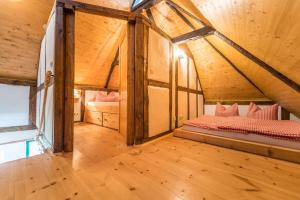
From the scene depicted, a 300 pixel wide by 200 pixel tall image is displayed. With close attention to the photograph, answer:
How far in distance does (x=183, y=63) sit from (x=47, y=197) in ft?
12.8

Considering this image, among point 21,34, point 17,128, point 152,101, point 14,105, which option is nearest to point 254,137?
point 152,101

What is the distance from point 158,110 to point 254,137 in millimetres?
1707

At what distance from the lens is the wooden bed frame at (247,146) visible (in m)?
1.87

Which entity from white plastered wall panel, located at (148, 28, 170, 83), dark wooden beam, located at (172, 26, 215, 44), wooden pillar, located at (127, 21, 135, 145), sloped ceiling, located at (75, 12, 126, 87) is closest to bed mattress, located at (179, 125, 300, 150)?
wooden pillar, located at (127, 21, 135, 145)

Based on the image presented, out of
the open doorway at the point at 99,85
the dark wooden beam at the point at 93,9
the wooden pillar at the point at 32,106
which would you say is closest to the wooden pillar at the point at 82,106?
the open doorway at the point at 99,85

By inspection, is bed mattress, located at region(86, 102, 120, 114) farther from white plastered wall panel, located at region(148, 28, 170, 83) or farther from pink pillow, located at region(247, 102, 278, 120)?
pink pillow, located at region(247, 102, 278, 120)

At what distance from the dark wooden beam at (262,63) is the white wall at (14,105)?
5741 millimetres

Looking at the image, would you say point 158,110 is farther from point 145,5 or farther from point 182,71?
point 145,5

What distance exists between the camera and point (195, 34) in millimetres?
3238

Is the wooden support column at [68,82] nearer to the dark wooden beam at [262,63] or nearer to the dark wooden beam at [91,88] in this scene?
the dark wooden beam at [262,63]

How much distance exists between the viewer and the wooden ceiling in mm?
2768

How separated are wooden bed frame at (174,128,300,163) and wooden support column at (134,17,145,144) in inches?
42.6

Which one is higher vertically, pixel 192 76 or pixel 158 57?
pixel 158 57

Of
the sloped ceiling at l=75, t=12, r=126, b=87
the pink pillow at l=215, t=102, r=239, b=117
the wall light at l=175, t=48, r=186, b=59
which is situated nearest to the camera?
the sloped ceiling at l=75, t=12, r=126, b=87
